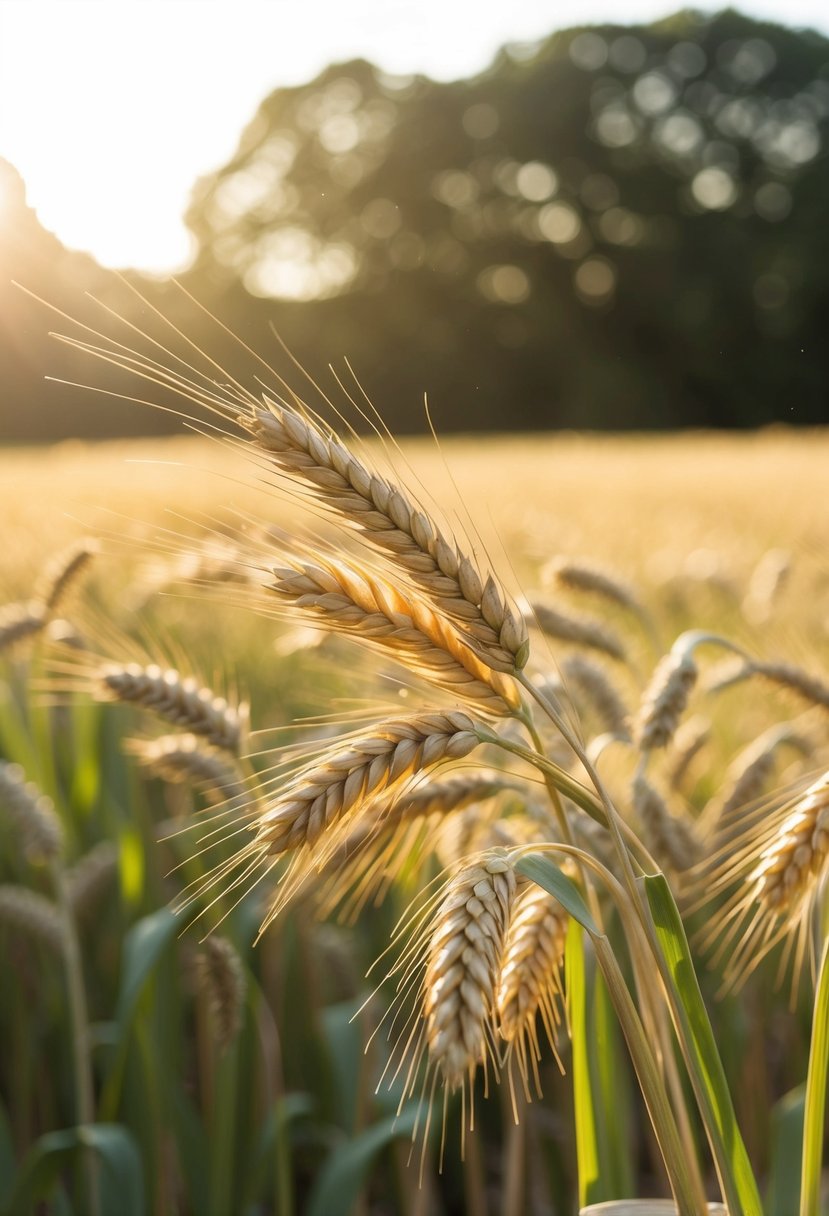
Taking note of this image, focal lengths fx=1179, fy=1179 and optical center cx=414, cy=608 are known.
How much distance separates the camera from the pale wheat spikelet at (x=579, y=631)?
1529 mm

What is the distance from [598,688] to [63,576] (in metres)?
0.71

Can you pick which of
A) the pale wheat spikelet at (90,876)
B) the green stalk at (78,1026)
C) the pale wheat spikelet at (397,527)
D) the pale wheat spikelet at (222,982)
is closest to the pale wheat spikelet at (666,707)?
the pale wheat spikelet at (397,527)

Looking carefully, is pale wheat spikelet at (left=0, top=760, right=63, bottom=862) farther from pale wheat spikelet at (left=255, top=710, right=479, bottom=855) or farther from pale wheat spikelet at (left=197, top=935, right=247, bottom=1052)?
pale wheat spikelet at (left=255, top=710, right=479, bottom=855)

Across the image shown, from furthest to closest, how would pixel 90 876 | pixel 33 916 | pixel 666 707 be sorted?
1. pixel 90 876
2. pixel 33 916
3. pixel 666 707

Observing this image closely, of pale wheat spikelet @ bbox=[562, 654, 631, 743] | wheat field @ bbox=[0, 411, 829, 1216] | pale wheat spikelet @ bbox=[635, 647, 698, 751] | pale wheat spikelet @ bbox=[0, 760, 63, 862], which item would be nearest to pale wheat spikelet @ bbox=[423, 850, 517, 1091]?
wheat field @ bbox=[0, 411, 829, 1216]

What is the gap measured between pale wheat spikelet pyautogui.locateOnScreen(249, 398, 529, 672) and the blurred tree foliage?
25.3 metres

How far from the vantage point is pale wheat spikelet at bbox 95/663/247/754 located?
1150mm

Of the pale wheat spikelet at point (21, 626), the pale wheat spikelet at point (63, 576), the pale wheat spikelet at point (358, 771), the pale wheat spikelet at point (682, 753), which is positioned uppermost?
the pale wheat spikelet at point (21, 626)

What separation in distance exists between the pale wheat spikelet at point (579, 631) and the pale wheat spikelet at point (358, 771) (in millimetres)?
872

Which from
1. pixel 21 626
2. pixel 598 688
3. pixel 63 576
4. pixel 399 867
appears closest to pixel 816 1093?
pixel 399 867

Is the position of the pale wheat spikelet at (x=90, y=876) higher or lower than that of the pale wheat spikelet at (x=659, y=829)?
higher

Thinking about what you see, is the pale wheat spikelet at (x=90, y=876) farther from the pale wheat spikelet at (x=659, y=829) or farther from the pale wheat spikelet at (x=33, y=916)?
the pale wheat spikelet at (x=659, y=829)

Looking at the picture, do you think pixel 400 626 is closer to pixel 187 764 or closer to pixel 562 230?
pixel 187 764

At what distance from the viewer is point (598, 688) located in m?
1.47
